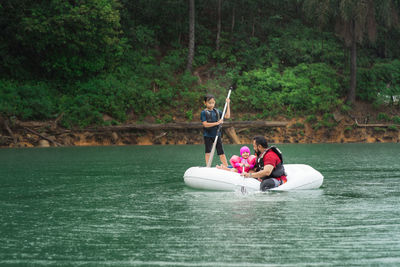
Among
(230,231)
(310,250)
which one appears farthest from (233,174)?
(310,250)

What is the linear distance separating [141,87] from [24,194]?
63.6 feet

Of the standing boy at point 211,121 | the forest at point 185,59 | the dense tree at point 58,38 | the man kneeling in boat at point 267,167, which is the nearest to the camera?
the man kneeling in boat at point 267,167

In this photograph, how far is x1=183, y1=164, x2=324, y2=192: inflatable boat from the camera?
938 centimetres

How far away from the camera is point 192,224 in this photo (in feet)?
21.7

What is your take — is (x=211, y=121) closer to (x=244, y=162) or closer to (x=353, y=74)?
A: (x=244, y=162)

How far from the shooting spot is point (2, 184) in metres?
11.0

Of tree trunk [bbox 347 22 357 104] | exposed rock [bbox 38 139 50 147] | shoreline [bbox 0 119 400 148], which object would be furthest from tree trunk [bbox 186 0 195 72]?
exposed rock [bbox 38 139 50 147]

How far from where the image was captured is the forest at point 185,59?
26.8 meters

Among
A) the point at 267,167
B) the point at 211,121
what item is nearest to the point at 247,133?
the point at 211,121

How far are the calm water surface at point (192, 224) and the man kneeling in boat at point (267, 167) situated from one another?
0.84ft

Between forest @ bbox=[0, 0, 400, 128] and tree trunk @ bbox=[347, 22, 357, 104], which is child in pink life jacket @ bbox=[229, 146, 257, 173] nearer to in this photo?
forest @ bbox=[0, 0, 400, 128]

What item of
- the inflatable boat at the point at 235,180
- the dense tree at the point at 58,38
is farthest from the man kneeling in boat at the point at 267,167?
the dense tree at the point at 58,38

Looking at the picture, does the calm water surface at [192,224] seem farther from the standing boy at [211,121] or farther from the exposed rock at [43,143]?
the exposed rock at [43,143]

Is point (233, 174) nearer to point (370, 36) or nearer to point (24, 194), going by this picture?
point (24, 194)
